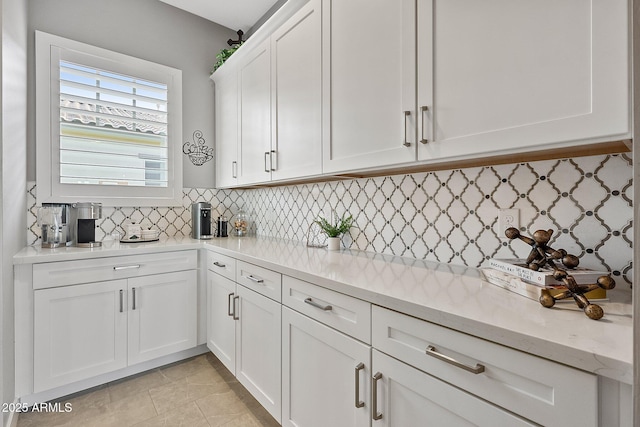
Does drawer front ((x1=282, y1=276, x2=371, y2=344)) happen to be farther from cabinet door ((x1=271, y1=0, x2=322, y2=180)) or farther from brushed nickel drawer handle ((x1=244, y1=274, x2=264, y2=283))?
cabinet door ((x1=271, y1=0, x2=322, y2=180))

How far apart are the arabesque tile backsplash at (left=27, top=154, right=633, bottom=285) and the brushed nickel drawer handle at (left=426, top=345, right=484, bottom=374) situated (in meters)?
0.64

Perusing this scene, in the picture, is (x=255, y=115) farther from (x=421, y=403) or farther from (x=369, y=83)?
(x=421, y=403)

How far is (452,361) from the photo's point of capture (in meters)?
0.80

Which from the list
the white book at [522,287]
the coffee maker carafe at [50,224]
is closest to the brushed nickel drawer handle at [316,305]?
the white book at [522,287]

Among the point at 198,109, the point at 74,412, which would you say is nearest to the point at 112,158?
the point at 198,109

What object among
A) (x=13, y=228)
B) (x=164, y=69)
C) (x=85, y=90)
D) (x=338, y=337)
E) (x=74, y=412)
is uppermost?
(x=164, y=69)

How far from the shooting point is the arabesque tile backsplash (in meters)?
1.01

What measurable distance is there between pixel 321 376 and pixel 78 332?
1.67m

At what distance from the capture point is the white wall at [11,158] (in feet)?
4.90

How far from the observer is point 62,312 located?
1884 millimetres

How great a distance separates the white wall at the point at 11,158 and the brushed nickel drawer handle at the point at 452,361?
5.87ft

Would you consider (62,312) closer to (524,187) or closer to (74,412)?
(74,412)

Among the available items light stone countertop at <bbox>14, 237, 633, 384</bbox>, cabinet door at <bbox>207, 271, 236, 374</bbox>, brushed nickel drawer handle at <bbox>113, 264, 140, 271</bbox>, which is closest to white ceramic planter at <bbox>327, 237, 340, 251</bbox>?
light stone countertop at <bbox>14, 237, 633, 384</bbox>

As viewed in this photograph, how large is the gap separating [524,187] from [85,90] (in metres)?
2.97
